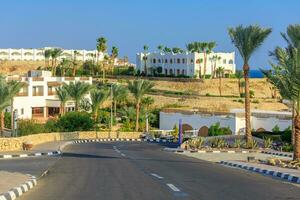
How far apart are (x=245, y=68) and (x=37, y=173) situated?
2820 cm

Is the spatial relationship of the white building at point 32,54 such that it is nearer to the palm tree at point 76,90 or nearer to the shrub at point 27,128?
the palm tree at point 76,90

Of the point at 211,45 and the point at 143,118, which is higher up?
the point at 211,45

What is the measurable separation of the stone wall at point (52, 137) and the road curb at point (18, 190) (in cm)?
2117

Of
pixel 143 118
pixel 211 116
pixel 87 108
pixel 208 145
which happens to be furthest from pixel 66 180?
pixel 87 108

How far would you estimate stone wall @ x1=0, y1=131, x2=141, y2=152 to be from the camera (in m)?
37.3

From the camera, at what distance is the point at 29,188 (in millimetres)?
15305

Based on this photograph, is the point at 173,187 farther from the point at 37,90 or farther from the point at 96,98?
the point at 37,90

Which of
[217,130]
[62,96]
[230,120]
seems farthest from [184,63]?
[217,130]

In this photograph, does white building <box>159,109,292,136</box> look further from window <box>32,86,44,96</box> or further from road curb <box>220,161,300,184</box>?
road curb <box>220,161,300,184</box>

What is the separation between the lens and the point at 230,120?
65062mm

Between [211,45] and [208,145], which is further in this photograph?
[211,45]

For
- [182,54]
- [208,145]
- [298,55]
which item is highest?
[182,54]

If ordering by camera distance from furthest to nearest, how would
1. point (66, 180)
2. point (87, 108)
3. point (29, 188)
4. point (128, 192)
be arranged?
1. point (87, 108)
2. point (66, 180)
3. point (29, 188)
4. point (128, 192)

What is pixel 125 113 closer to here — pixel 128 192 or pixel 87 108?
pixel 87 108
